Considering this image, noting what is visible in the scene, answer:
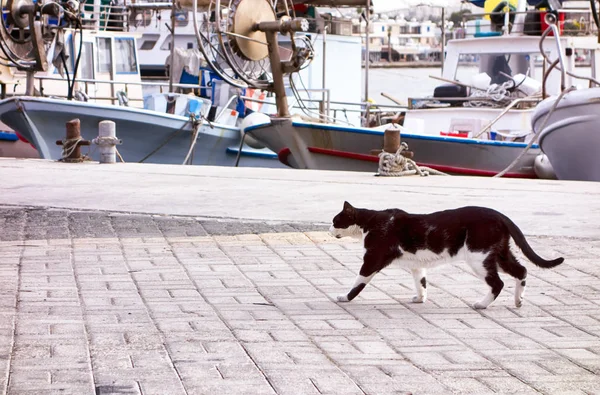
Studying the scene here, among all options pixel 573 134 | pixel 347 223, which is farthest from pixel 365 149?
pixel 347 223

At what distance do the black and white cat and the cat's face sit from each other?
0.22 feet

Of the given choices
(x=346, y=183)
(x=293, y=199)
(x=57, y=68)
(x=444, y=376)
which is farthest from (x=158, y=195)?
(x=57, y=68)

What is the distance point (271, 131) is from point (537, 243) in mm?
8079

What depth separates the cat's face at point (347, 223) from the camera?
511cm

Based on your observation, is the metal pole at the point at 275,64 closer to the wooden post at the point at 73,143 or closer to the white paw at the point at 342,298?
the wooden post at the point at 73,143

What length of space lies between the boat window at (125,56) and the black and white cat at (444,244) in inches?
621

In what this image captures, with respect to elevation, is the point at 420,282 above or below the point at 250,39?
below

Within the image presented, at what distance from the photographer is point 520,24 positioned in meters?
16.4

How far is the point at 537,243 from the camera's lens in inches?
260

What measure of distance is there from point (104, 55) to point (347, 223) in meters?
15.3

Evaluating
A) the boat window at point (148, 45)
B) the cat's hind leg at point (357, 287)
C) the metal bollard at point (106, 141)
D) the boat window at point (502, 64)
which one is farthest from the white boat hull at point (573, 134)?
the boat window at point (148, 45)

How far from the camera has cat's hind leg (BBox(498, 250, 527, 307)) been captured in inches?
194

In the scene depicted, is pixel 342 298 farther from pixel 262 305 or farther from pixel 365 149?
pixel 365 149

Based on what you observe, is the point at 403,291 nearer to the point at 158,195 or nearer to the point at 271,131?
the point at 158,195
